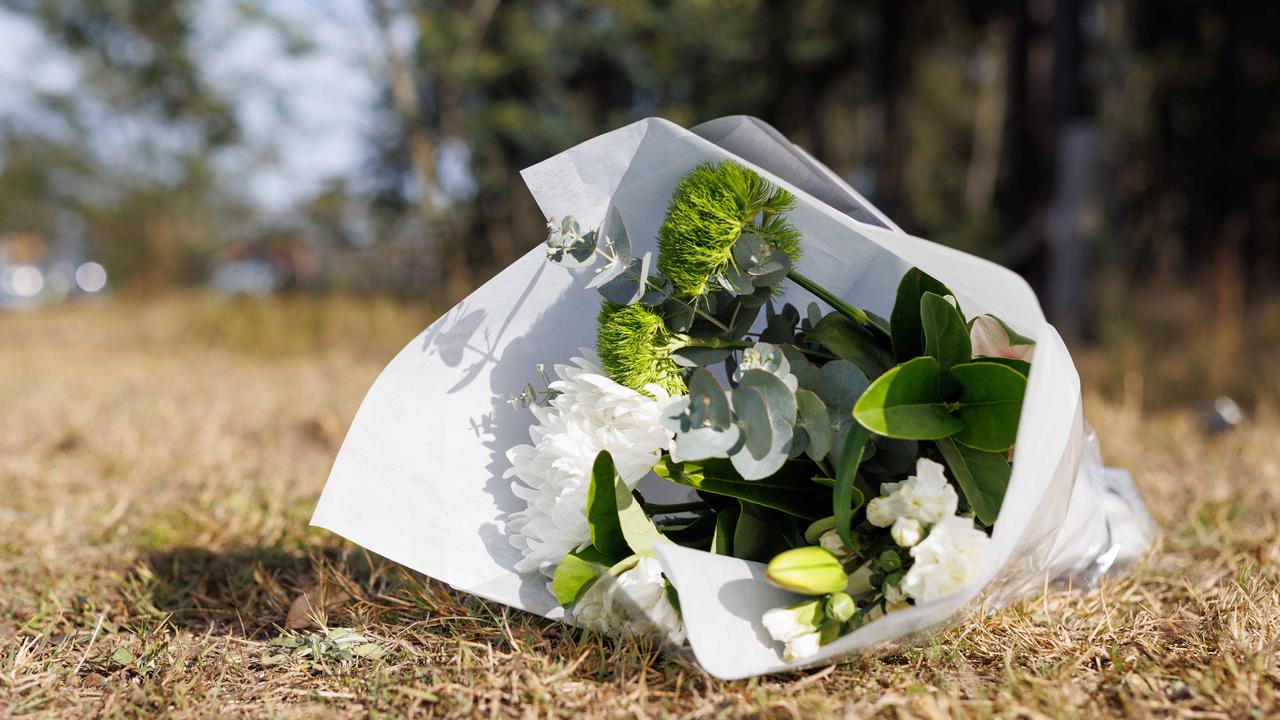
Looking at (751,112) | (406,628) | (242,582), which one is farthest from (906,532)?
(751,112)

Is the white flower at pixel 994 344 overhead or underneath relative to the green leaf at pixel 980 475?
overhead

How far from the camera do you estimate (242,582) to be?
4.26ft

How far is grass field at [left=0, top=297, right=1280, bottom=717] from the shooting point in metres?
0.86

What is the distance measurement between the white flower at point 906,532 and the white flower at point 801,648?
124mm

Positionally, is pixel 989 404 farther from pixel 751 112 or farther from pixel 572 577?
pixel 751 112

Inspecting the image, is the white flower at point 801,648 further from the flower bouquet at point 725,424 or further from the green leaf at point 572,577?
the green leaf at point 572,577

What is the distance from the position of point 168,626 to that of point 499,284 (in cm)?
66

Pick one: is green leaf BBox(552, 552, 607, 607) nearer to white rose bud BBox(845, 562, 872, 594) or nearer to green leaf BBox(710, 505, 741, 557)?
green leaf BBox(710, 505, 741, 557)

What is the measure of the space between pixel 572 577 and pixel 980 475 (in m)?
0.44

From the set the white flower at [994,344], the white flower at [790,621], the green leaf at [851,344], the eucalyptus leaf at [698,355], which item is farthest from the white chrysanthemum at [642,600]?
the white flower at [994,344]

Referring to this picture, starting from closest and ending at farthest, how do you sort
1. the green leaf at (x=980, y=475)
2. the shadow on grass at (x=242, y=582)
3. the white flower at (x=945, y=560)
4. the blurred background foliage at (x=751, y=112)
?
1. the white flower at (x=945, y=560)
2. the green leaf at (x=980, y=475)
3. the shadow on grass at (x=242, y=582)
4. the blurred background foliage at (x=751, y=112)

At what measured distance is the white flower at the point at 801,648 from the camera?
0.78 meters

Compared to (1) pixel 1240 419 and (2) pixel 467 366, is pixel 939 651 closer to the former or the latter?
(2) pixel 467 366

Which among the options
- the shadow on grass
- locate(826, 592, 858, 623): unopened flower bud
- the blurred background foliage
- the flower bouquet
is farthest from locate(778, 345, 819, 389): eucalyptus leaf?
the blurred background foliage
